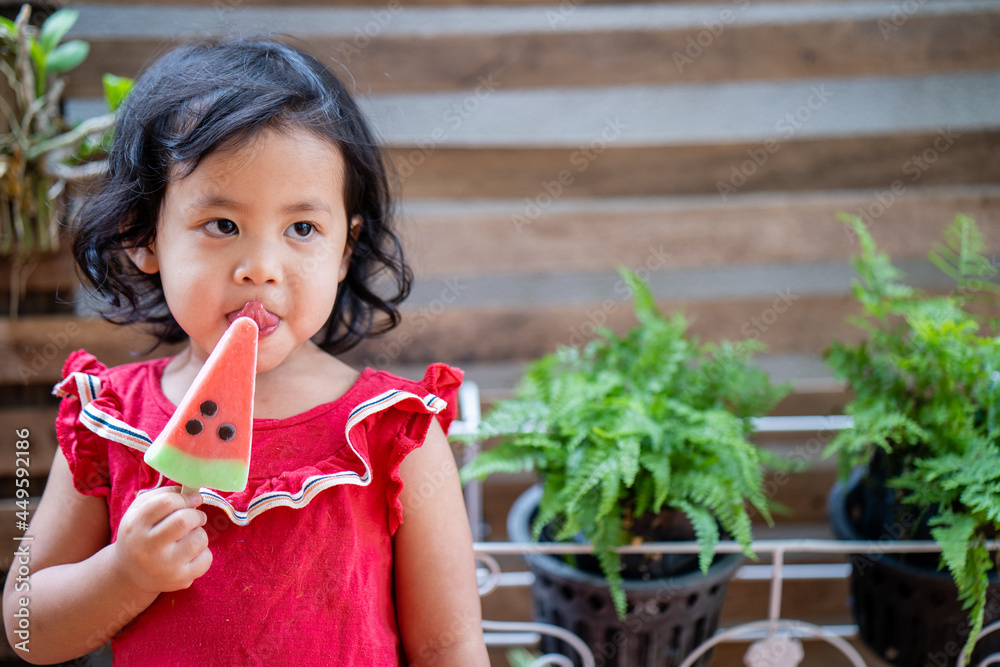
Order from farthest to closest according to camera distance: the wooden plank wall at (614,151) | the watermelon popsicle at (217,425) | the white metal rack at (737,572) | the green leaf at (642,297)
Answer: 1. the wooden plank wall at (614,151)
2. the green leaf at (642,297)
3. the white metal rack at (737,572)
4. the watermelon popsicle at (217,425)

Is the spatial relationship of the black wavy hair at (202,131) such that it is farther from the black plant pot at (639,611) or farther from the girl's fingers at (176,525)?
the black plant pot at (639,611)

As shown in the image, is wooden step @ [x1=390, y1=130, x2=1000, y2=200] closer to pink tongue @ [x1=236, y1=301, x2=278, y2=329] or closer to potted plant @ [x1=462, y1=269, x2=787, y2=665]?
potted plant @ [x1=462, y1=269, x2=787, y2=665]

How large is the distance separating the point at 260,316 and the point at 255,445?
0.68 feet

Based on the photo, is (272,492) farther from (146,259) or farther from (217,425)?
(146,259)

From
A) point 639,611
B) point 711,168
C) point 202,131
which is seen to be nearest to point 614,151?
point 711,168

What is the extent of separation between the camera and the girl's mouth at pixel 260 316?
3.38 ft

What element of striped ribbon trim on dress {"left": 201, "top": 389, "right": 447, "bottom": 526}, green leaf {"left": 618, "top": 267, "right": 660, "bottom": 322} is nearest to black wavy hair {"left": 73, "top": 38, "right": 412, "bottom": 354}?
striped ribbon trim on dress {"left": 201, "top": 389, "right": 447, "bottom": 526}

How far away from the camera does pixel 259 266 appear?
1.01m

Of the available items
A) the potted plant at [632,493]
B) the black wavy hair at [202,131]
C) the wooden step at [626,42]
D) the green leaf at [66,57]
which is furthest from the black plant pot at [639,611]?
the green leaf at [66,57]

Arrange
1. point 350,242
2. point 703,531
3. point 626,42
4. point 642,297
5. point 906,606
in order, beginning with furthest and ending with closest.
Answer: point 626,42 < point 642,297 < point 906,606 < point 703,531 < point 350,242

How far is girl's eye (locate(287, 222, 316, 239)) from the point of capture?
1.08 meters

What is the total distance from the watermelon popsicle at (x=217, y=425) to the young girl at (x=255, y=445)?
2.7 inches

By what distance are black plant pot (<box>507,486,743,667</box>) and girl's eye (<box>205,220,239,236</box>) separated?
0.88 m

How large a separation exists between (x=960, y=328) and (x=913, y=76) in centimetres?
102
